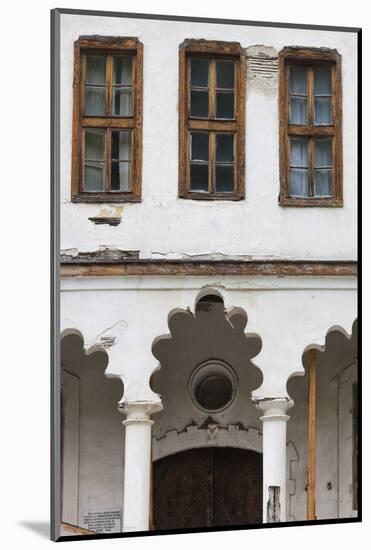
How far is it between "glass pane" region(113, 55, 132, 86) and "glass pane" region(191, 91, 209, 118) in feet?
1.27

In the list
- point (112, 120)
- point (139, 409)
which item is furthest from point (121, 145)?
point (139, 409)

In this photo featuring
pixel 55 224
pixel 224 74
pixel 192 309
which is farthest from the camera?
pixel 224 74

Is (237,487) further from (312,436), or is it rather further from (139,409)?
(139,409)

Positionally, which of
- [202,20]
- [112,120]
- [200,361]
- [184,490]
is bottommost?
[184,490]

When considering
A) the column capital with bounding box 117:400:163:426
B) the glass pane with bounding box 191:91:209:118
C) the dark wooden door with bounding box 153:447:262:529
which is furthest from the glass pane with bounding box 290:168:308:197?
the dark wooden door with bounding box 153:447:262:529

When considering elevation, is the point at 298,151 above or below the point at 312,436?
above

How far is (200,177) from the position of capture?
1254 cm

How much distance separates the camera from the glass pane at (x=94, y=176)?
12.3 metres

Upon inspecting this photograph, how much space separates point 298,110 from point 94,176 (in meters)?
1.27

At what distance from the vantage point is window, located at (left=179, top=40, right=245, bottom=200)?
12.5 m

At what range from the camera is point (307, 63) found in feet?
41.5

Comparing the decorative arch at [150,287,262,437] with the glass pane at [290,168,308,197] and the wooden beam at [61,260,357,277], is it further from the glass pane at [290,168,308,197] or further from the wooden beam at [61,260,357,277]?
the glass pane at [290,168,308,197]

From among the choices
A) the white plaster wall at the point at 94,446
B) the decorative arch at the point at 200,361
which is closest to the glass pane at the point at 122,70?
the decorative arch at the point at 200,361

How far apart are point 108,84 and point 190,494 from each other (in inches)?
101
